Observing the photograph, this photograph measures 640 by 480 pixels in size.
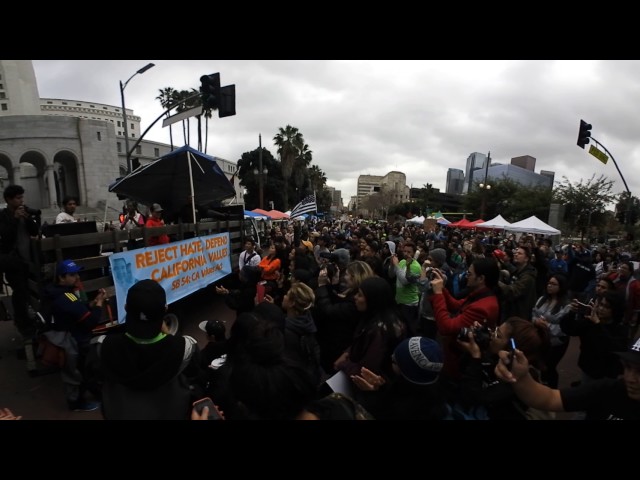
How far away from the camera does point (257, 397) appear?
151 cm

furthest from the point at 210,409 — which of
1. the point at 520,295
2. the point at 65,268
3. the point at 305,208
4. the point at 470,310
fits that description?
the point at 305,208

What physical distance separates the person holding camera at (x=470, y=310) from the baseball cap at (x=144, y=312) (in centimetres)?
213

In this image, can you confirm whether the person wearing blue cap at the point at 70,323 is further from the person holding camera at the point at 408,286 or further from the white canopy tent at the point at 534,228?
the white canopy tent at the point at 534,228

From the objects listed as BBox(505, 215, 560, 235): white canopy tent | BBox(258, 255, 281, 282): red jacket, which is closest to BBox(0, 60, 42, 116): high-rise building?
BBox(258, 255, 281, 282): red jacket

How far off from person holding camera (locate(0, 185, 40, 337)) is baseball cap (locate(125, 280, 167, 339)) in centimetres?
322

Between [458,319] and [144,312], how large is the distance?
7.70 feet

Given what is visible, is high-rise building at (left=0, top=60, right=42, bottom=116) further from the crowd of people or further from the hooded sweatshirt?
the hooded sweatshirt

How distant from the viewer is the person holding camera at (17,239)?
12.7 feet

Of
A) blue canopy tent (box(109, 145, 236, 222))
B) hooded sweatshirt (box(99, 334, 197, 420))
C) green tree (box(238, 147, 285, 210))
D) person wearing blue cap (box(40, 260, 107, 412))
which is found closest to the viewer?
hooded sweatshirt (box(99, 334, 197, 420))

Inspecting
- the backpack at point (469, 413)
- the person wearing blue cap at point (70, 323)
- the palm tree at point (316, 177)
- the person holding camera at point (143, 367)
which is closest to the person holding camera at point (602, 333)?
the backpack at point (469, 413)

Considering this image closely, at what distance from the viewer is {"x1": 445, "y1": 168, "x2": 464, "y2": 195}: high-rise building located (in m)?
155

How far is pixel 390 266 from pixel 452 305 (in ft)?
8.31

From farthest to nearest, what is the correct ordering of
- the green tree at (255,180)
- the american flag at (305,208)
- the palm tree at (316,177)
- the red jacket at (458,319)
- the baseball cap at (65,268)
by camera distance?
the palm tree at (316,177), the green tree at (255,180), the american flag at (305,208), the baseball cap at (65,268), the red jacket at (458,319)

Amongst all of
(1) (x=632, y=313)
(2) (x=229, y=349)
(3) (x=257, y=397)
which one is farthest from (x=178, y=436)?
(1) (x=632, y=313)
